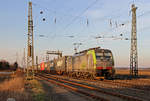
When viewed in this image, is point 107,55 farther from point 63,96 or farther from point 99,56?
point 63,96

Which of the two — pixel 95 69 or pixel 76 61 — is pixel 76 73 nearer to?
pixel 76 61

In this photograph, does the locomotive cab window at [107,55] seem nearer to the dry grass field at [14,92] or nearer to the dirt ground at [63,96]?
the dry grass field at [14,92]

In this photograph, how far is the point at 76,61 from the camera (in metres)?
29.3

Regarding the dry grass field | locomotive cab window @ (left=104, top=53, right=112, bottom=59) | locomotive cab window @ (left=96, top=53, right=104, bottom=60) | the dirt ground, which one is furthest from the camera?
locomotive cab window @ (left=104, top=53, right=112, bottom=59)

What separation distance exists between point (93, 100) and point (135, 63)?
Result: 22140 millimetres

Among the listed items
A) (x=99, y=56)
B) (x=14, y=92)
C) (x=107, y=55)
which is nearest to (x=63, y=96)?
(x=14, y=92)

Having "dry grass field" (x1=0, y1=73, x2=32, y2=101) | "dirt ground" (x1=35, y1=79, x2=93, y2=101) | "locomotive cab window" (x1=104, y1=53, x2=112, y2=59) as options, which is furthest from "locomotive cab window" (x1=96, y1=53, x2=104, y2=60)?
"dirt ground" (x1=35, y1=79, x2=93, y2=101)

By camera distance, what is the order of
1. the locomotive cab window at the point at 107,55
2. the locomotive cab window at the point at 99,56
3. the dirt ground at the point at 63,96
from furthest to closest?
the locomotive cab window at the point at 107,55 < the locomotive cab window at the point at 99,56 < the dirt ground at the point at 63,96

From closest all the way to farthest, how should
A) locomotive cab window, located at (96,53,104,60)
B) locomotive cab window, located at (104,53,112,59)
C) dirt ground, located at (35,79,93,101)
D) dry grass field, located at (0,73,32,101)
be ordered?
dry grass field, located at (0,73,32,101)
dirt ground, located at (35,79,93,101)
locomotive cab window, located at (96,53,104,60)
locomotive cab window, located at (104,53,112,59)

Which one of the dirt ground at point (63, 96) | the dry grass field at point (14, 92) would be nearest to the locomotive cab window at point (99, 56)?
the dry grass field at point (14, 92)

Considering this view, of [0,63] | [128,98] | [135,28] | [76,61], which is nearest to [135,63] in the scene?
[135,28]

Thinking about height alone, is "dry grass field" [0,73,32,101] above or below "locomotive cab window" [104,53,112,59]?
below

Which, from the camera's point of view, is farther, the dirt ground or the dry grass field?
the dirt ground

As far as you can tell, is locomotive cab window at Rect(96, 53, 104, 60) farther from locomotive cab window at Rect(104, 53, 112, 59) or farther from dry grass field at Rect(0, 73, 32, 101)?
dry grass field at Rect(0, 73, 32, 101)
